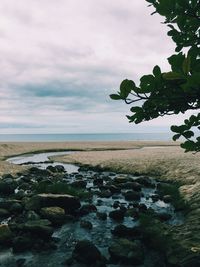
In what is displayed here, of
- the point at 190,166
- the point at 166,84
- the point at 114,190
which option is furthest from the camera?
the point at 190,166

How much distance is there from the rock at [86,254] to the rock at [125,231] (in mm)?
3560

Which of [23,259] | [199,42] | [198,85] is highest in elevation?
[199,42]

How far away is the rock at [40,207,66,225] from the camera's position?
22.9m

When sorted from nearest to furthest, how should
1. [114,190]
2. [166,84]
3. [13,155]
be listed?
[166,84]
[114,190]
[13,155]

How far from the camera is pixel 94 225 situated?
73.8 ft

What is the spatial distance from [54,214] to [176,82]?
62.4 ft

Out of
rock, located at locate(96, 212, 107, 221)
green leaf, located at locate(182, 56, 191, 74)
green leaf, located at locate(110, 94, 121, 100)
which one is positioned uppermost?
green leaf, located at locate(182, 56, 191, 74)

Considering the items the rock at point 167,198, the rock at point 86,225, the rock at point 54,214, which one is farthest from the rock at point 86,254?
the rock at point 167,198

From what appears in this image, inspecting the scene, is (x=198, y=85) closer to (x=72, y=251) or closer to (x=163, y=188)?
(x=72, y=251)

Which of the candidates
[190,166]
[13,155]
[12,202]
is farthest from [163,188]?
[13,155]

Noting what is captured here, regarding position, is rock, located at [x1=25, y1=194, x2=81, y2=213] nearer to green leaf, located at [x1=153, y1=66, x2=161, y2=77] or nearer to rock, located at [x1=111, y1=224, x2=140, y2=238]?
rock, located at [x1=111, y1=224, x2=140, y2=238]

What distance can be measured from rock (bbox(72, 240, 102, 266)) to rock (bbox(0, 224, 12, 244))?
4.00 m

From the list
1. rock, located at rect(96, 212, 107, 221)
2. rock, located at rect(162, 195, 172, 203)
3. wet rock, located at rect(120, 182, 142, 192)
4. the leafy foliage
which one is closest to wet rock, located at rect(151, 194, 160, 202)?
rock, located at rect(162, 195, 172, 203)

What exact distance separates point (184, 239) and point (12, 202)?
1369 centimetres
